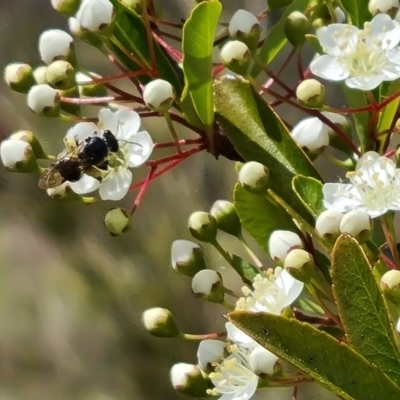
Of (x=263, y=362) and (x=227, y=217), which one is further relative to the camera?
(x=227, y=217)

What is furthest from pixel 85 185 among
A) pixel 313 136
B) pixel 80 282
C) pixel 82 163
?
pixel 80 282

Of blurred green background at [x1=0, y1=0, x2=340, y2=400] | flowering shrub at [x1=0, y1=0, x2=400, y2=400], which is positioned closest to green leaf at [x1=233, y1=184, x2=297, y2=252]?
flowering shrub at [x1=0, y1=0, x2=400, y2=400]

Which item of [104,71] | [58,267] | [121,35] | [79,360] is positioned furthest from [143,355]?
[121,35]

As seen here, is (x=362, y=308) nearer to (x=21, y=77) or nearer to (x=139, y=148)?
(x=139, y=148)

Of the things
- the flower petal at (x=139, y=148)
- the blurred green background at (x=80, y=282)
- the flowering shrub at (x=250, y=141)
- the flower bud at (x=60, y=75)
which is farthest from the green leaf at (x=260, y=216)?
the blurred green background at (x=80, y=282)

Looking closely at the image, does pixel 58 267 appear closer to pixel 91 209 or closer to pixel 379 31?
pixel 91 209
